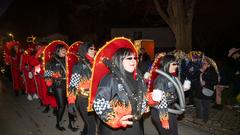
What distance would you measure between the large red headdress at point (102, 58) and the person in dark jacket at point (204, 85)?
14.9ft

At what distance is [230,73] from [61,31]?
122 feet

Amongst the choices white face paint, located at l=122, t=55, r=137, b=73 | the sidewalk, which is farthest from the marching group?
the sidewalk

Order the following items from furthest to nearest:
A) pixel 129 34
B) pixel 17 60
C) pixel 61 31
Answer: pixel 61 31 → pixel 129 34 → pixel 17 60

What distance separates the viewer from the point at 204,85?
28.2ft

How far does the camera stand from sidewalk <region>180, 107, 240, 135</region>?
827 centimetres

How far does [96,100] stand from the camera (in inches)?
161

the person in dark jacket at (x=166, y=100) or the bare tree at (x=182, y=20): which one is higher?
the bare tree at (x=182, y=20)

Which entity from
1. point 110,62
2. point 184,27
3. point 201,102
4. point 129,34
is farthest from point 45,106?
point 129,34

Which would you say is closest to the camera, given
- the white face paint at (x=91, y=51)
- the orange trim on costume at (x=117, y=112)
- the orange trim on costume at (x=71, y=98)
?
the orange trim on costume at (x=117, y=112)

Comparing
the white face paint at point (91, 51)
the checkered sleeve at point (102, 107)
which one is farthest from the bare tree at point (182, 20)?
the checkered sleeve at point (102, 107)

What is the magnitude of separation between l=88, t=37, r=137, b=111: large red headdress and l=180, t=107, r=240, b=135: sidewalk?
4.59 m

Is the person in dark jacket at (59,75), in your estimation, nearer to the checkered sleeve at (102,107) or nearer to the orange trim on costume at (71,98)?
the orange trim on costume at (71,98)

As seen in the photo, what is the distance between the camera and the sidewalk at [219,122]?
8.27 metres

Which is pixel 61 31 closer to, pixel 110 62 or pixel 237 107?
pixel 237 107
